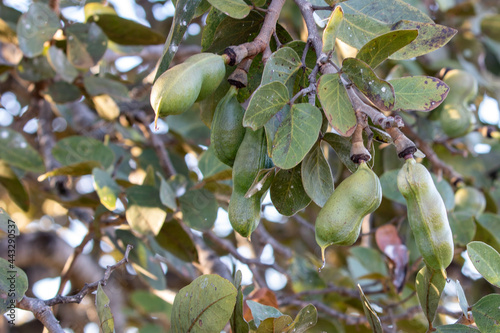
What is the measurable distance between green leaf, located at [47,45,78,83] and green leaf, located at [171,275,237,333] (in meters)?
0.95

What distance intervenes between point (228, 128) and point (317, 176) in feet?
0.55

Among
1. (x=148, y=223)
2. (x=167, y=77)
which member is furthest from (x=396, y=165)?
(x=167, y=77)

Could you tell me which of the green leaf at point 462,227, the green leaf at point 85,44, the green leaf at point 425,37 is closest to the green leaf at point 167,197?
the green leaf at point 85,44

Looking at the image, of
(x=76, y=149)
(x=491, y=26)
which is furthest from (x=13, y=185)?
(x=491, y=26)

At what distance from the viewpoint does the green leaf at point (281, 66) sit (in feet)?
2.41

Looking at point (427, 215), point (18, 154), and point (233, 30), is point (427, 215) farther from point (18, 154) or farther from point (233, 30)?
point (18, 154)

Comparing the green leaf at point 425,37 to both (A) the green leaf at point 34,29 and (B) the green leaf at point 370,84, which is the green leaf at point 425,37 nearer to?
(B) the green leaf at point 370,84

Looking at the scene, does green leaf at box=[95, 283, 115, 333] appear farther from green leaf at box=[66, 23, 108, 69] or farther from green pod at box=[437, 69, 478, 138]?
green pod at box=[437, 69, 478, 138]

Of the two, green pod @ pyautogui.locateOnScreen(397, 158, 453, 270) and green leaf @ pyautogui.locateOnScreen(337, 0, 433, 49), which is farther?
green leaf @ pyautogui.locateOnScreen(337, 0, 433, 49)

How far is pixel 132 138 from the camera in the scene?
1806 mm

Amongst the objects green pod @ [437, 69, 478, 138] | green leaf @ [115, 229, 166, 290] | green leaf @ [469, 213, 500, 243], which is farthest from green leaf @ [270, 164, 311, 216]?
green pod @ [437, 69, 478, 138]

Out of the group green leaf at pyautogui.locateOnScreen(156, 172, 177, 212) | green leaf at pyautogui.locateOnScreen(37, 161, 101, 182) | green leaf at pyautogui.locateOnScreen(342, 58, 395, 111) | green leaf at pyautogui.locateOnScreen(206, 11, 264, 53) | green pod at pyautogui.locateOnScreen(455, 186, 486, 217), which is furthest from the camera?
green pod at pyautogui.locateOnScreen(455, 186, 486, 217)

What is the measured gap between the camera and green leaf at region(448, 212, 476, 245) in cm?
126

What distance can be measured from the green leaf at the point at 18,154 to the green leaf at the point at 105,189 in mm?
308
